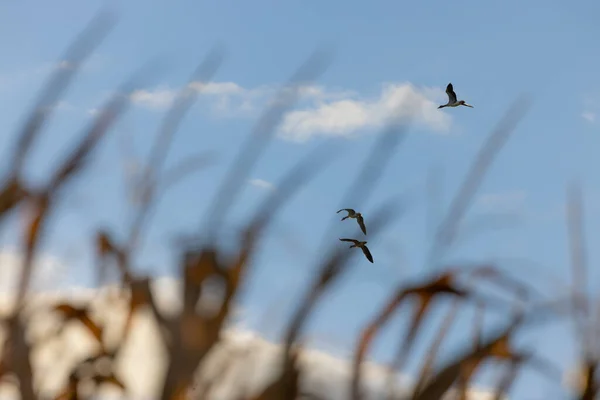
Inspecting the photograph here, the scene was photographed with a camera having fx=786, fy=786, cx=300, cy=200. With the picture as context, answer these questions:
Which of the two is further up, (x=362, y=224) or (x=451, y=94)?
(x=451, y=94)

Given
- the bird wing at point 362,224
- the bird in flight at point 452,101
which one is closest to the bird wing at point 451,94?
the bird in flight at point 452,101

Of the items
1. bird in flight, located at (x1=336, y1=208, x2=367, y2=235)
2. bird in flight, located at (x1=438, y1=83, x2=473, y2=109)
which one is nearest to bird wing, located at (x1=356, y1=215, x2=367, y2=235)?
bird in flight, located at (x1=336, y1=208, x2=367, y2=235)

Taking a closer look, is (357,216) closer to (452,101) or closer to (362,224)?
(362,224)

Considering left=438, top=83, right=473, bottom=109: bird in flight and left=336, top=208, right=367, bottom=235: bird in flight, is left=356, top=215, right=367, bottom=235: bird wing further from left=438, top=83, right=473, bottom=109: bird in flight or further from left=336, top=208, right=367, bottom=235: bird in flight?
left=438, top=83, right=473, bottom=109: bird in flight

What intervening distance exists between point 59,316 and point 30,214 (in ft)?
1.24

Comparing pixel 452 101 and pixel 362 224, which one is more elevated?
pixel 452 101

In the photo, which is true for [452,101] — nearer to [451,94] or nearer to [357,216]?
[451,94]

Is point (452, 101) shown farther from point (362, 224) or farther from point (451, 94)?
point (362, 224)

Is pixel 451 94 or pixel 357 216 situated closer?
pixel 357 216

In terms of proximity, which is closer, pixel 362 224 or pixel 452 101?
pixel 362 224

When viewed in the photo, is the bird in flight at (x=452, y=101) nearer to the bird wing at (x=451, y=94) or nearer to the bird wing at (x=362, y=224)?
the bird wing at (x=451, y=94)

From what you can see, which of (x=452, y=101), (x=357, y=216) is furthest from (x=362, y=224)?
(x=452, y=101)

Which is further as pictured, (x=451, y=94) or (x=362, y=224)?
(x=451, y=94)

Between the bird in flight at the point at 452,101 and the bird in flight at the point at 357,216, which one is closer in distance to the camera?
the bird in flight at the point at 357,216
